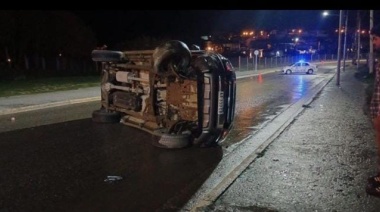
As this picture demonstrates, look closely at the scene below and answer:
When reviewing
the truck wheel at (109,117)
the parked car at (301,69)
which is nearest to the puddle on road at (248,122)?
the truck wheel at (109,117)

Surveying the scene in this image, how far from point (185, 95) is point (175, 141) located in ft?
2.73

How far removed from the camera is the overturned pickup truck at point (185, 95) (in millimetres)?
7484

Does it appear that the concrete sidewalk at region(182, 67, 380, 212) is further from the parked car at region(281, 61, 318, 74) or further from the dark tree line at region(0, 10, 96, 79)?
the parked car at region(281, 61, 318, 74)

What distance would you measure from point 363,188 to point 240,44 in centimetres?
8653

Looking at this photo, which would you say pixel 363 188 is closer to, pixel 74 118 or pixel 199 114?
pixel 199 114

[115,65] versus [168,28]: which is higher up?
[168,28]

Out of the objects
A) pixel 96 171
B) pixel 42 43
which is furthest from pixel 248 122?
pixel 42 43

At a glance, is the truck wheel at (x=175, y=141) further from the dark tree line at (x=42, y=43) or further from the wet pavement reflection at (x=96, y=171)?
the dark tree line at (x=42, y=43)

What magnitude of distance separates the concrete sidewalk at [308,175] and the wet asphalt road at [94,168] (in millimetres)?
620

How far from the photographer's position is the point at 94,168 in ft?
21.8

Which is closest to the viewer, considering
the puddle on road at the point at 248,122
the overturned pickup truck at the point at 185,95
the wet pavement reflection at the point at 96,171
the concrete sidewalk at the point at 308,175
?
the concrete sidewalk at the point at 308,175

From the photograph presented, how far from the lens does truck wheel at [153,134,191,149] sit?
775 centimetres

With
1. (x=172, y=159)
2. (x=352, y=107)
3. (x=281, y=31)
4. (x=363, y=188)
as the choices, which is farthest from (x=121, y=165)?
(x=281, y=31)

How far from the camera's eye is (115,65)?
10.2m
